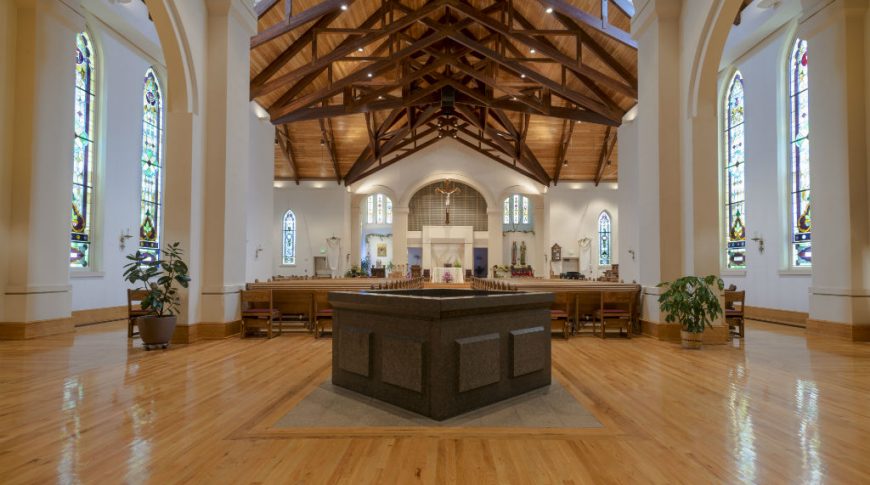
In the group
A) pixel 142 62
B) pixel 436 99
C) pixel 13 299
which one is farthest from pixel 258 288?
pixel 436 99

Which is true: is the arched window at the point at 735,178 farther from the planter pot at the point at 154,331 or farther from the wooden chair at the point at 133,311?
the wooden chair at the point at 133,311

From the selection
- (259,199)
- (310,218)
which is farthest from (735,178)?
(310,218)

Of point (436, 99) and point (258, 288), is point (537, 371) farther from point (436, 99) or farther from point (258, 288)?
point (436, 99)

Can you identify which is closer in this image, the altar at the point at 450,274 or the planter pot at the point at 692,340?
the planter pot at the point at 692,340

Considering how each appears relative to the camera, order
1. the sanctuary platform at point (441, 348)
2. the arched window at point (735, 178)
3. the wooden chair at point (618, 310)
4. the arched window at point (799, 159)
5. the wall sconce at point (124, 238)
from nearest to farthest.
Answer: the sanctuary platform at point (441, 348) < the wooden chair at point (618, 310) < the arched window at point (799, 159) < the wall sconce at point (124, 238) < the arched window at point (735, 178)

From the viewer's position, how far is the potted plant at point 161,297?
17.5ft

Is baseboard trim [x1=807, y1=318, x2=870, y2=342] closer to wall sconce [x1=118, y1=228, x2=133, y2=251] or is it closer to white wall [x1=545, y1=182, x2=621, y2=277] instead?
wall sconce [x1=118, y1=228, x2=133, y2=251]

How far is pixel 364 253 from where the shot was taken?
23.2 m

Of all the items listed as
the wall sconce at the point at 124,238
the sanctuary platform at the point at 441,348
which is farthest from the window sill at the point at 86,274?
the sanctuary platform at the point at 441,348

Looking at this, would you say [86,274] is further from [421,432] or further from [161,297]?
[421,432]

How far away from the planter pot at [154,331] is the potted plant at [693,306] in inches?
220

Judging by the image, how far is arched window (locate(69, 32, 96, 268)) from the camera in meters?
7.95

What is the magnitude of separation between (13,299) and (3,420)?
394 centimetres

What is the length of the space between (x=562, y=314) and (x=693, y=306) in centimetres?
160
